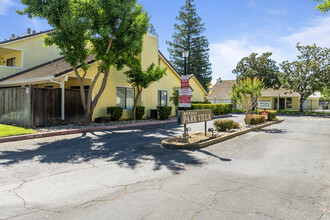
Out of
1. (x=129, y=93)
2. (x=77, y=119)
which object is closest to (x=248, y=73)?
(x=129, y=93)

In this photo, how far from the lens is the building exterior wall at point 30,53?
1803 cm

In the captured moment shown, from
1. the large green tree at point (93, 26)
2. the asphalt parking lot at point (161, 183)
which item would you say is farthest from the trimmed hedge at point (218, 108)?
the asphalt parking lot at point (161, 183)

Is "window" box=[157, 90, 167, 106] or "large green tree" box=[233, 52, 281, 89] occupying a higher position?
"large green tree" box=[233, 52, 281, 89]

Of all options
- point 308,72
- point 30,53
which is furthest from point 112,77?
point 308,72

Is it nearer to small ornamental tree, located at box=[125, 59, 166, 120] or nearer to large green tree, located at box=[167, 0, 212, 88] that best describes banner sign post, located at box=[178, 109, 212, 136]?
small ornamental tree, located at box=[125, 59, 166, 120]

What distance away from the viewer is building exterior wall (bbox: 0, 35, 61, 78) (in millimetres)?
18030

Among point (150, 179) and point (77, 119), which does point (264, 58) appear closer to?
point (77, 119)

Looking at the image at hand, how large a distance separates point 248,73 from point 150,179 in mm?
40295

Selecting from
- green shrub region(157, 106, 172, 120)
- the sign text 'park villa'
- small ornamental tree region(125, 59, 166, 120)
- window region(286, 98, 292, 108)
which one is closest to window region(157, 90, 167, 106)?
green shrub region(157, 106, 172, 120)

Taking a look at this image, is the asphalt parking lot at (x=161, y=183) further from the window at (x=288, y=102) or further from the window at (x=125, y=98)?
the window at (x=288, y=102)

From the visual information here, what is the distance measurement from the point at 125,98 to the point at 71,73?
4915 mm

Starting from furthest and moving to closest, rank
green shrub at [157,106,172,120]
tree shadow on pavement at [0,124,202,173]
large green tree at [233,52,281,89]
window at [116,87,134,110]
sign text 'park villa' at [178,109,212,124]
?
large green tree at [233,52,281,89], green shrub at [157,106,172,120], window at [116,87,134,110], sign text 'park villa' at [178,109,212,124], tree shadow on pavement at [0,124,202,173]

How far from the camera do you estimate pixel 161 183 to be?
177 inches

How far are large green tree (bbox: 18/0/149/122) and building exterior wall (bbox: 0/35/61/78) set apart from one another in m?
8.18
